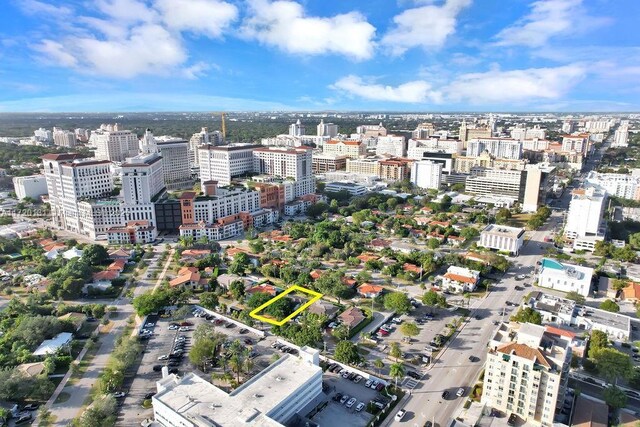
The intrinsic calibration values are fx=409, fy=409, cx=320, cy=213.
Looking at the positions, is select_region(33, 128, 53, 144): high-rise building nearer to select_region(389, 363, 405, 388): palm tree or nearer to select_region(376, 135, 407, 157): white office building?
select_region(376, 135, 407, 157): white office building

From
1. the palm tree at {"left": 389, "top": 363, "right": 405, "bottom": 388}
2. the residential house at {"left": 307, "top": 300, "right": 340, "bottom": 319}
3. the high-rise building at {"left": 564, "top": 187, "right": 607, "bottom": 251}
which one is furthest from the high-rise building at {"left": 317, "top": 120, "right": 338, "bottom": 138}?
the palm tree at {"left": 389, "top": 363, "right": 405, "bottom": 388}

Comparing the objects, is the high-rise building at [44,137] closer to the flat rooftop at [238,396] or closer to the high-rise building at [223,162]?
the high-rise building at [223,162]

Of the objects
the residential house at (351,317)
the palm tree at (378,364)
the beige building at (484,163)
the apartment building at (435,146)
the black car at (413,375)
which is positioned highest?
the apartment building at (435,146)

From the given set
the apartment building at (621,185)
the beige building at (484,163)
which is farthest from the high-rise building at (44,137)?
the apartment building at (621,185)

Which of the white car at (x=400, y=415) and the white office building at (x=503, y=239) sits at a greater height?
the white office building at (x=503, y=239)

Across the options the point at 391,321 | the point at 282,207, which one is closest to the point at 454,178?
the point at 282,207

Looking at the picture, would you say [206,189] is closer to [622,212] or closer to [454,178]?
[454,178]

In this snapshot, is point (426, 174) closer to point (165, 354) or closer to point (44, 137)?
point (165, 354)

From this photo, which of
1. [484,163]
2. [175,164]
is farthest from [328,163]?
[484,163]
